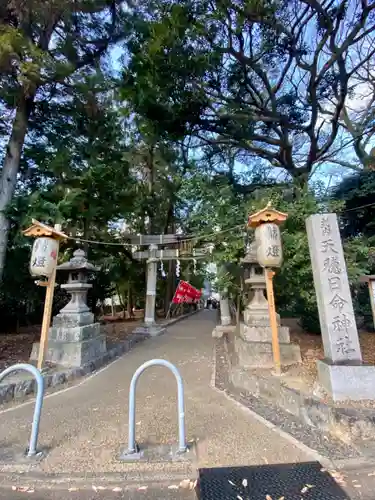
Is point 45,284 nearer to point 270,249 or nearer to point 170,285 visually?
point 270,249

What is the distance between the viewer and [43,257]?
5.27 m

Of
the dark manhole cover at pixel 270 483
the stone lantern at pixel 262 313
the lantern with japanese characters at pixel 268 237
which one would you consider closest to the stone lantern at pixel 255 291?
the stone lantern at pixel 262 313

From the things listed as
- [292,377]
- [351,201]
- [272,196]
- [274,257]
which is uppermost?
[351,201]

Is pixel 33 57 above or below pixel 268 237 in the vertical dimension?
above

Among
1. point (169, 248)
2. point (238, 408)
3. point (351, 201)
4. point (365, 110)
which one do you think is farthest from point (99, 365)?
point (365, 110)

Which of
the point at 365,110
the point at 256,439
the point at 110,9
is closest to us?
the point at 256,439

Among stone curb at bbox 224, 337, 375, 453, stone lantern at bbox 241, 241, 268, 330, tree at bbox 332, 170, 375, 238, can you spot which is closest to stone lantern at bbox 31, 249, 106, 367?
stone lantern at bbox 241, 241, 268, 330

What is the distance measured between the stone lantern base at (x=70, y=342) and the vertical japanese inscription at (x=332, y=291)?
4.80m

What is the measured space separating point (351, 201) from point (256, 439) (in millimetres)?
8465

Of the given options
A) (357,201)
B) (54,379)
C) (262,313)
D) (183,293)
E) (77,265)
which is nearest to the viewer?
(54,379)

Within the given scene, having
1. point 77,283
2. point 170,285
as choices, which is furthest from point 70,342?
point 170,285

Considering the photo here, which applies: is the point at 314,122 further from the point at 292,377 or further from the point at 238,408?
the point at 238,408

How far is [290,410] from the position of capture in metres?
3.77

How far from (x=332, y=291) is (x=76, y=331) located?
5.08 metres
